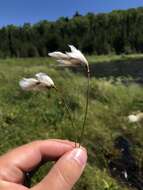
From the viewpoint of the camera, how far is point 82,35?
7562cm

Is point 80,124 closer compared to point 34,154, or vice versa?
point 34,154

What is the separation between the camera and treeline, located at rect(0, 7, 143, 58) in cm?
7169

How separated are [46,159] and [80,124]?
5.78 meters

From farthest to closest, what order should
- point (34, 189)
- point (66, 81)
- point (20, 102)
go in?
point (66, 81), point (20, 102), point (34, 189)

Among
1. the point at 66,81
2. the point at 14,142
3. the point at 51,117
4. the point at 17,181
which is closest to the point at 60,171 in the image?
the point at 17,181

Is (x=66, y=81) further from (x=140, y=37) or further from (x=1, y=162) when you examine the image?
(x=140, y=37)

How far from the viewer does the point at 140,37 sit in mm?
70438

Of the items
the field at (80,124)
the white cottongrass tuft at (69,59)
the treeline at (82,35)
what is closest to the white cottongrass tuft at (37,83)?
the white cottongrass tuft at (69,59)

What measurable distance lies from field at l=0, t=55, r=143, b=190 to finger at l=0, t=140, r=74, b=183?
3.33 meters

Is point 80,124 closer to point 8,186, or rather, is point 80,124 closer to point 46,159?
point 46,159

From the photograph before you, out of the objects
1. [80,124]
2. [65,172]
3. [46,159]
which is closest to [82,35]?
[80,124]

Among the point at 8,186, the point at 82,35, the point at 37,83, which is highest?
→ the point at 37,83

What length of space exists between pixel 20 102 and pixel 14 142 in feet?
7.45

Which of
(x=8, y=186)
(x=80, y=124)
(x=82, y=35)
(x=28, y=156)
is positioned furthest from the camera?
(x=82, y=35)
